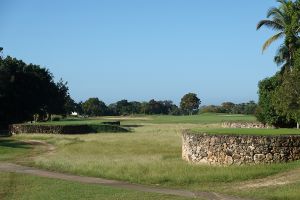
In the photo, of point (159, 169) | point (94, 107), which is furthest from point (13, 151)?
point (94, 107)

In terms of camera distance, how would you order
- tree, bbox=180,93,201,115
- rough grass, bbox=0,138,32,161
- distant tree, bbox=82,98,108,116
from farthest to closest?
tree, bbox=180,93,201,115
distant tree, bbox=82,98,108,116
rough grass, bbox=0,138,32,161

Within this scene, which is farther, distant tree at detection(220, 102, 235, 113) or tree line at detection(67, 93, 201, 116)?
tree line at detection(67, 93, 201, 116)

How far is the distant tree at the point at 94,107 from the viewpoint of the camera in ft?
445

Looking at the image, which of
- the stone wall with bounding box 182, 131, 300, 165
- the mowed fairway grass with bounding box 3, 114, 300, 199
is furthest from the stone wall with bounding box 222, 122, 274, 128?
the stone wall with bounding box 182, 131, 300, 165

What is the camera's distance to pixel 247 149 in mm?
23250

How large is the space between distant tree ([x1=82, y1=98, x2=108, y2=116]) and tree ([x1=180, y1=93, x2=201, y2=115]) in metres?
21.3

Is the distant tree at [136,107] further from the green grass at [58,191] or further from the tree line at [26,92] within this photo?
the green grass at [58,191]

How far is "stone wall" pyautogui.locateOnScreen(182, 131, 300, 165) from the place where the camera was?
22.9m

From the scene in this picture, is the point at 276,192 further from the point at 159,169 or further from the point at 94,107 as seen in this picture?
the point at 94,107

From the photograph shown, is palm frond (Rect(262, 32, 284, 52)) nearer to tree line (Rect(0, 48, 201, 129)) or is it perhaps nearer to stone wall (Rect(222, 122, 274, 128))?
stone wall (Rect(222, 122, 274, 128))

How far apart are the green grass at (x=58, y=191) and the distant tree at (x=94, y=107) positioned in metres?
114

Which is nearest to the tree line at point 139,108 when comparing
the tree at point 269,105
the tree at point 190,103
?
the tree at point 190,103

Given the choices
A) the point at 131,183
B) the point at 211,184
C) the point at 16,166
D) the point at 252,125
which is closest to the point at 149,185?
the point at 131,183

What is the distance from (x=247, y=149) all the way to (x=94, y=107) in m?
116
